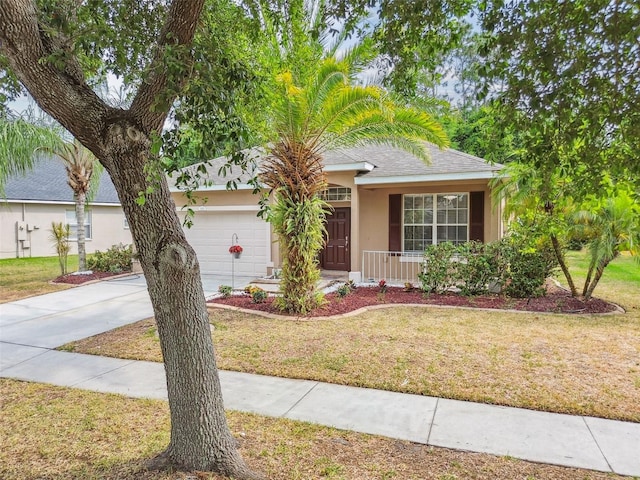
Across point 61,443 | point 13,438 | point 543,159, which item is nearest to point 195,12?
point 543,159

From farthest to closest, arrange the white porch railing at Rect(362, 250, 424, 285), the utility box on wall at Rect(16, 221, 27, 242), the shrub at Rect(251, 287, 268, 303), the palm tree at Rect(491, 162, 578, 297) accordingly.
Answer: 1. the utility box on wall at Rect(16, 221, 27, 242)
2. the white porch railing at Rect(362, 250, 424, 285)
3. the shrub at Rect(251, 287, 268, 303)
4. the palm tree at Rect(491, 162, 578, 297)

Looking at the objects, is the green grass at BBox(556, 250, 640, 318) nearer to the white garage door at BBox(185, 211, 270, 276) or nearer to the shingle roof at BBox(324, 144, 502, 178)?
the shingle roof at BBox(324, 144, 502, 178)

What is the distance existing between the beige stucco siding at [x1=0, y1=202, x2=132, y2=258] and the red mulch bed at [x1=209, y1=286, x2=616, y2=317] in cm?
1612

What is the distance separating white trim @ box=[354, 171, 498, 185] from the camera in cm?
1095

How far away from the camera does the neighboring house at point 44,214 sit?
2050 cm

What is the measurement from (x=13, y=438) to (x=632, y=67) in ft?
19.6

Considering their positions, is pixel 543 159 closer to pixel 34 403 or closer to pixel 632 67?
pixel 632 67

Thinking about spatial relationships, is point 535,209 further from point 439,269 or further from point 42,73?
point 42,73

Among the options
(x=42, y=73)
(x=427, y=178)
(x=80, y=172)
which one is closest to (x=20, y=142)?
(x=80, y=172)

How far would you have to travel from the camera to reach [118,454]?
3584 millimetres

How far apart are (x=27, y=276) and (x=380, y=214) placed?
12565 millimetres

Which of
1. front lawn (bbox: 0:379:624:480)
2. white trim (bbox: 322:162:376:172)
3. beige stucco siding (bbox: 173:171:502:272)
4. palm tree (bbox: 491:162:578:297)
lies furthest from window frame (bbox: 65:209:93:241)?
palm tree (bbox: 491:162:578:297)

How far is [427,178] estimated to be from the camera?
11.5 m

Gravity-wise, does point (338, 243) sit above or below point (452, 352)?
above
